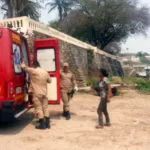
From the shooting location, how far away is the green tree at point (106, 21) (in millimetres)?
32469

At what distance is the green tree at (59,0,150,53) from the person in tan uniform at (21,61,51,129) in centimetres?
2596

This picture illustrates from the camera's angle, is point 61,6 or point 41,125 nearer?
point 41,125

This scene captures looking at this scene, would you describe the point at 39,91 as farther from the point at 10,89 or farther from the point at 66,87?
the point at 66,87

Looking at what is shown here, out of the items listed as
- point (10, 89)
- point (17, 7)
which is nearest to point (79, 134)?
point (10, 89)

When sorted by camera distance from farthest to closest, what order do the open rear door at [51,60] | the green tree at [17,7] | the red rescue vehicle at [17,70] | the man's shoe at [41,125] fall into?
the green tree at [17,7]
the open rear door at [51,60]
the man's shoe at [41,125]
the red rescue vehicle at [17,70]

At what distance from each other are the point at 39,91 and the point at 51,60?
1.24 m

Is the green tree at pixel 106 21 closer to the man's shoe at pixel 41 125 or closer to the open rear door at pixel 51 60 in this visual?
the open rear door at pixel 51 60

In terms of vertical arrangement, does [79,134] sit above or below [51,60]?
below

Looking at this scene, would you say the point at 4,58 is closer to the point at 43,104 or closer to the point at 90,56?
the point at 43,104

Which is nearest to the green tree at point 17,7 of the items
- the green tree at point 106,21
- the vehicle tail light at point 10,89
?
the green tree at point 106,21

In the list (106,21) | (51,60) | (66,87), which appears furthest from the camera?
(106,21)

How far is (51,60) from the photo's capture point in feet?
26.1

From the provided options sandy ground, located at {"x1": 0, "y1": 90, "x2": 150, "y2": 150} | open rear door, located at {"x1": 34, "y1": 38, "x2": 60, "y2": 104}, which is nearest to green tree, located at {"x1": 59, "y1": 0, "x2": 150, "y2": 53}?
sandy ground, located at {"x1": 0, "y1": 90, "x2": 150, "y2": 150}

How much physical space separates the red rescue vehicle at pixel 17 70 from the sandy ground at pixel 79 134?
510mm
